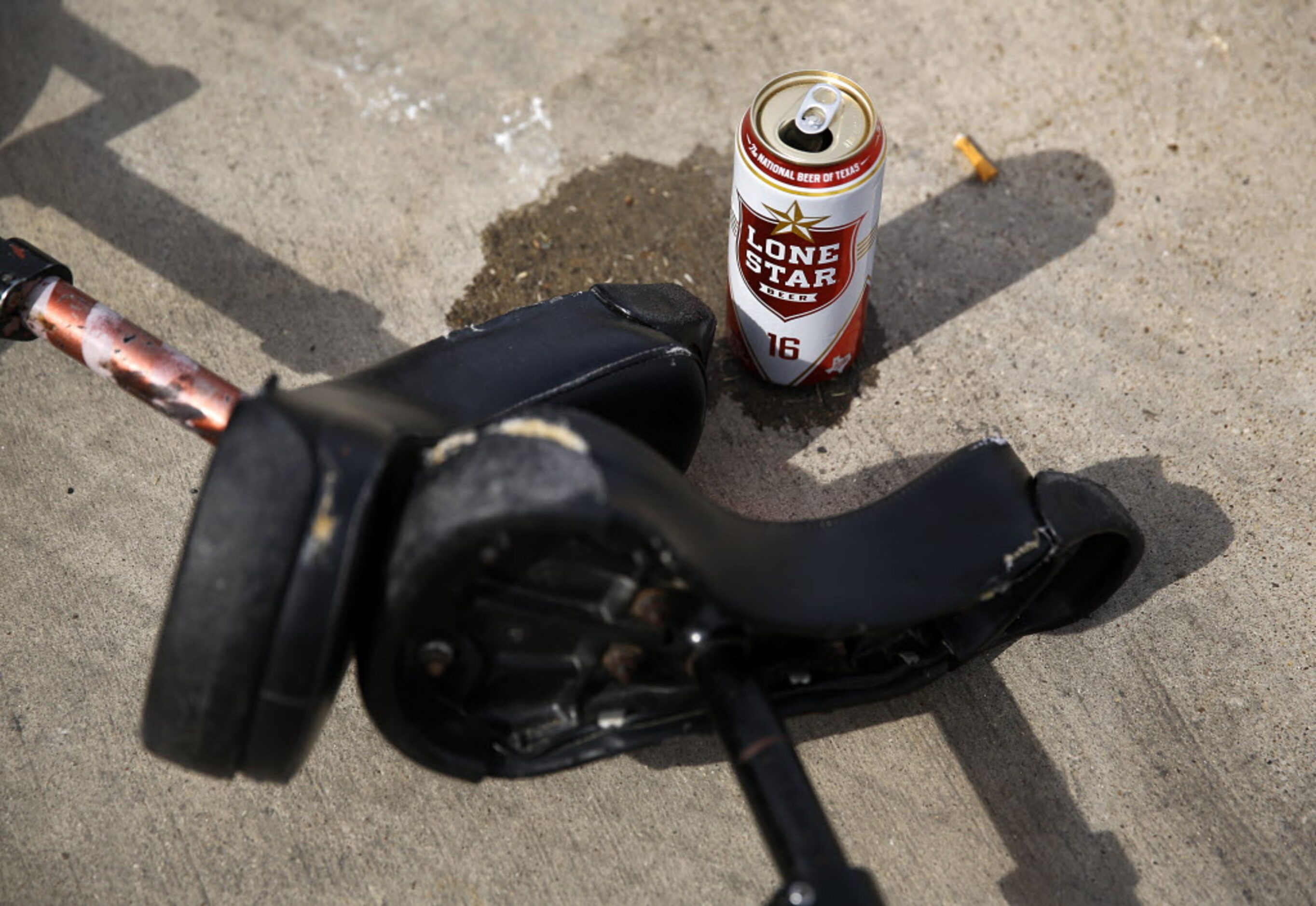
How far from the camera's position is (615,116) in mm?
3434

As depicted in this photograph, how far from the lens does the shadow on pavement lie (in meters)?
3.06

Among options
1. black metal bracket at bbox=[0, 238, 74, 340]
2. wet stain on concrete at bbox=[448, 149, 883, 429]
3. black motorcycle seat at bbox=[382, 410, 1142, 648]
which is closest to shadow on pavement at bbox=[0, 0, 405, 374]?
wet stain on concrete at bbox=[448, 149, 883, 429]

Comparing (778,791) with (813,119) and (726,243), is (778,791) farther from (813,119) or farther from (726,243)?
(726,243)

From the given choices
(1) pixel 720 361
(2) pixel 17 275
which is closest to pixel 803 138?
(1) pixel 720 361

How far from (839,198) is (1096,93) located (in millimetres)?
1491

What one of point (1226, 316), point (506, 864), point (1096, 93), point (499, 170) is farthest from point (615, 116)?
point (506, 864)

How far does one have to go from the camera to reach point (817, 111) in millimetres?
2406

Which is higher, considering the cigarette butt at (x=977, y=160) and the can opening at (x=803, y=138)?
the can opening at (x=803, y=138)

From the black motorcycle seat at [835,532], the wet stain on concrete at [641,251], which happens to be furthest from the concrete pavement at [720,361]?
the black motorcycle seat at [835,532]

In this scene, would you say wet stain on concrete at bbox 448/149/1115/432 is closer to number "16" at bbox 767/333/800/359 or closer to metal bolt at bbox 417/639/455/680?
number "16" at bbox 767/333/800/359

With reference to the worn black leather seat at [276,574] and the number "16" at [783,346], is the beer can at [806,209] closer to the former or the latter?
the number "16" at [783,346]

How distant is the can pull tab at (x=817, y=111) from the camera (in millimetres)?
2385

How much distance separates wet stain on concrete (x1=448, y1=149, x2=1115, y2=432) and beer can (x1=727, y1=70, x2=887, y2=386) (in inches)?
10.7

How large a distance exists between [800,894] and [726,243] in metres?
1.87
